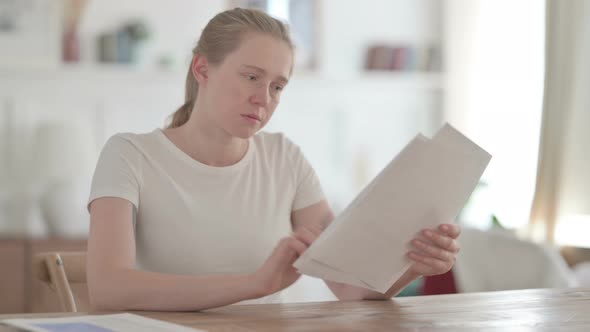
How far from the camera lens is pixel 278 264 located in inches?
59.4

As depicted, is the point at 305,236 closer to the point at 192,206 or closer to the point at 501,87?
the point at 192,206

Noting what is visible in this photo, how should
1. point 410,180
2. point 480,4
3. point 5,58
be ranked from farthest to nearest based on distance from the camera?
1. point 480,4
2. point 5,58
3. point 410,180

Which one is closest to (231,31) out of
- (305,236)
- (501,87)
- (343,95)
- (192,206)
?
(192,206)

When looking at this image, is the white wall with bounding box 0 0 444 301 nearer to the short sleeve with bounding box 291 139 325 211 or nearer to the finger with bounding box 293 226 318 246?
the short sleeve with bounding box 291 139 325 211

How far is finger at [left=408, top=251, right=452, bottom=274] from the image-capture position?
1562mm

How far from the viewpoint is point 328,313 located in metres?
1.51

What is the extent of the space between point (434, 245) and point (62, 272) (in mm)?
716

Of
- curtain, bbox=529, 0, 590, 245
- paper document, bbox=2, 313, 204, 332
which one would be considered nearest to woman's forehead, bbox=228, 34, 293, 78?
paper document, bbox=2, 313, 204, 332

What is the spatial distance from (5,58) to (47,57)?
0.71 ft

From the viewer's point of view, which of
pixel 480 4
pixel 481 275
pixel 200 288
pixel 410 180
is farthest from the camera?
pixel 480 4

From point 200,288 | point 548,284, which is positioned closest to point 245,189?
point 200,288

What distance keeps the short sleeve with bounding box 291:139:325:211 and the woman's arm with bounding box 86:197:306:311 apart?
1.69ft

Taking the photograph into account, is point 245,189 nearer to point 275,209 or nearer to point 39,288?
point 275,209

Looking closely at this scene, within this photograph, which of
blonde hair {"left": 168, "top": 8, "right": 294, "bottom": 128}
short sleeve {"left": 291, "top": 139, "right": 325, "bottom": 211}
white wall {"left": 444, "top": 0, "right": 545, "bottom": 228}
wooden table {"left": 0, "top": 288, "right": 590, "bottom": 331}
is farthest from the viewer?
white wall {"left": 444, "top": 0, "right": 545, "bottom": 228}
